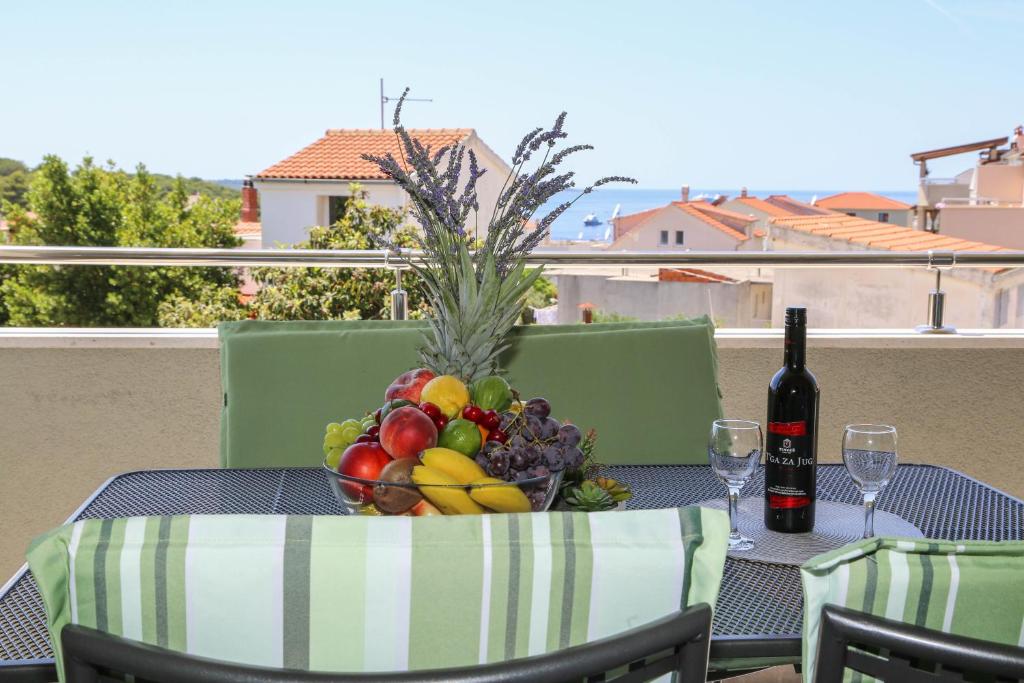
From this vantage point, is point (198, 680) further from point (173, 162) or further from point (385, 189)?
point (173, 162)

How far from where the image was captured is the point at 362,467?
114 cm

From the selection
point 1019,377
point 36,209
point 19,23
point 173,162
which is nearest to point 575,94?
point 173,162

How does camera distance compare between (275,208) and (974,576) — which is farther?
(275,208)

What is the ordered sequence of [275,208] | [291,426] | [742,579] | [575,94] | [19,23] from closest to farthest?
1. [742,579]
2. [291,426]
3. [275,208]
4. [19,23]
5. [575,94]

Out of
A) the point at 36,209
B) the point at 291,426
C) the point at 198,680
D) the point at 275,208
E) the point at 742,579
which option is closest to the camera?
the point at 198,680

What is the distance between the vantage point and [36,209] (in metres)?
21.4

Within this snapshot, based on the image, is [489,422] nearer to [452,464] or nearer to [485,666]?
[452,464]

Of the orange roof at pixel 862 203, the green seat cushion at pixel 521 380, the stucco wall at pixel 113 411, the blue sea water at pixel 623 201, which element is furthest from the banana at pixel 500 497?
the blue sea water at pixel 623 201

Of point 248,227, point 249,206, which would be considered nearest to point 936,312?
point 248,227

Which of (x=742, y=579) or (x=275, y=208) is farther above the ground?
(x=275, y=208)

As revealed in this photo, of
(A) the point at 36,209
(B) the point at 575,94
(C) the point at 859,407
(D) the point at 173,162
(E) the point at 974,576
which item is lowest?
(C) the point at 859,407

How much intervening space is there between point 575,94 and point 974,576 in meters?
51.8

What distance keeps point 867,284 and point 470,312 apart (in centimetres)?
1769

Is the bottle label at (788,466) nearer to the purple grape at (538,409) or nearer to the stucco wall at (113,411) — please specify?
the purple grape at (538,409)
